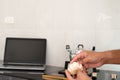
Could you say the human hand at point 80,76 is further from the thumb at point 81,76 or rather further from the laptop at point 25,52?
the laptop at point 25,52

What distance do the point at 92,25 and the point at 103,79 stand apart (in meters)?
0.56

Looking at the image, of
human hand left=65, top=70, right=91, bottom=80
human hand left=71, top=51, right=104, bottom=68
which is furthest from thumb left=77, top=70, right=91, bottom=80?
human hand left=71, top=51, right=104, bottom=68

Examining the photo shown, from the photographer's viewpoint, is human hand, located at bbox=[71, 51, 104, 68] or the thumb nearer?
the thumb

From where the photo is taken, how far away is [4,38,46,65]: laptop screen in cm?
174

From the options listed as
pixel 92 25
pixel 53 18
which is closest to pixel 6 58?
pixel 53 18

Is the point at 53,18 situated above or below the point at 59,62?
above

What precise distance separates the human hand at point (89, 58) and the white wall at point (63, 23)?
0.53 meters

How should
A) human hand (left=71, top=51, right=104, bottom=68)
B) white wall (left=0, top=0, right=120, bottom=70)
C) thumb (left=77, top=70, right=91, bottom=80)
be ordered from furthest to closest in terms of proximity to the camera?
white wall (left=0, top=0, right=120, bottom=70), human hand (left=71, top=51, right=104, bottom=68), thumb (left=77, top=70, right=91, bottom=80)

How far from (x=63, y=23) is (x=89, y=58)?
26.8 inches

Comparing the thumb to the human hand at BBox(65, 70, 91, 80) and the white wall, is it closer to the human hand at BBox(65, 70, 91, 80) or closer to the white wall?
the human hand at BBox(65, 70, 91, 80)

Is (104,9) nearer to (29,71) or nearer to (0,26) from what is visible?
(29,71)

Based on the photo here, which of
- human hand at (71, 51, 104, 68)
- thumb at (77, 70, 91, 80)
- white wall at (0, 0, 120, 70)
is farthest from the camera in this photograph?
white wall at (0, 0, 120, 70)

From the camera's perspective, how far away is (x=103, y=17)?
1.71 metres

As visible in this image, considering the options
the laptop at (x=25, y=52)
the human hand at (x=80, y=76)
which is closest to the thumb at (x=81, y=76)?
the human hand at (x=80, y=76)
